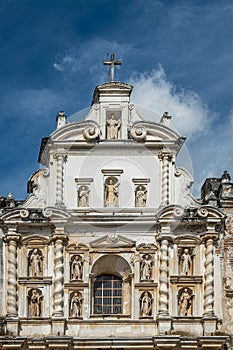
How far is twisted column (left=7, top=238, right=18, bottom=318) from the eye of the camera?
23031 millimetres

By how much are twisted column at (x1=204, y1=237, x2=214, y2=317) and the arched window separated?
2003mm

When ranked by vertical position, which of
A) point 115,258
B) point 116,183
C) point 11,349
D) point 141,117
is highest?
point 141,117

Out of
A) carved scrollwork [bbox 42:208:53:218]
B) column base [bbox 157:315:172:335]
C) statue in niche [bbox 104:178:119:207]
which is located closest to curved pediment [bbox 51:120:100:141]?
statue in niche [bbox 104:178:119:207]

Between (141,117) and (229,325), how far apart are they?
5.36 meters

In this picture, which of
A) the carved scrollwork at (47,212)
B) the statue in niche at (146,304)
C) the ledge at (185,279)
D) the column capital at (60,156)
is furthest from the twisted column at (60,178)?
the ledge at (185,279)

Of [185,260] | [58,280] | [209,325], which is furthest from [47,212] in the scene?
[209,325]

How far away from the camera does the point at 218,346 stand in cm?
2264

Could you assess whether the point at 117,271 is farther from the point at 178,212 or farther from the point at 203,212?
the point at 203,212

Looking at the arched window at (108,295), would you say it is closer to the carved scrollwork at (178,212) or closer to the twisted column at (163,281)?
the twisted column at (163,281)

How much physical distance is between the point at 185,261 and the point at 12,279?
13.0ft

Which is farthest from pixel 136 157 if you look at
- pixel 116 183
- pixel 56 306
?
pixel 56 306

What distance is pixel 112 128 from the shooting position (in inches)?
966

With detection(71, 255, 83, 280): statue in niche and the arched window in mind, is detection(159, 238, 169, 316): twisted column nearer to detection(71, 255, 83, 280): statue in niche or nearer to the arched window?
the arched window

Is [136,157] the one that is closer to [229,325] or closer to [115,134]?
[115,134]
